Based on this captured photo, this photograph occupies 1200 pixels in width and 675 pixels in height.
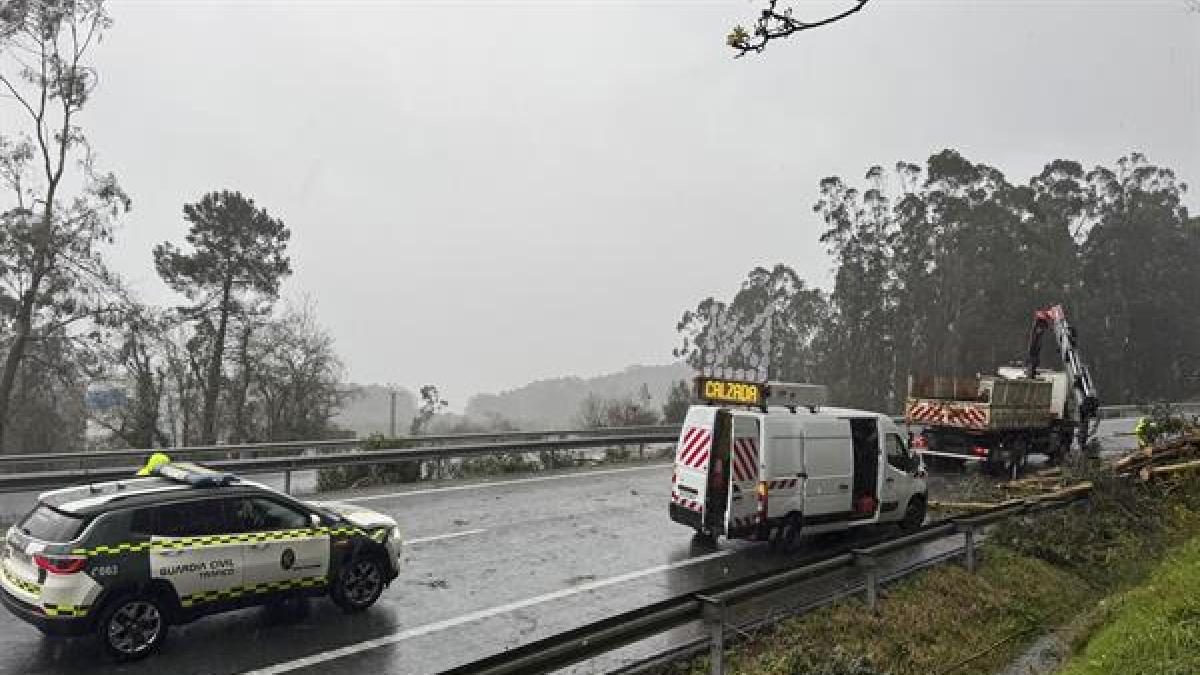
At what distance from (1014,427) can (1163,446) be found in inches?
164

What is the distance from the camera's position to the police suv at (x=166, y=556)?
6.80m

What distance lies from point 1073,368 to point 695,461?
17.1m

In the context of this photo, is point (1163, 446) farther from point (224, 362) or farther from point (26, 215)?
point (224, 362)

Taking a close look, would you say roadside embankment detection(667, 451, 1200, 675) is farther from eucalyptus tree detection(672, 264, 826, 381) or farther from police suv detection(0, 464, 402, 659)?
eucalyptus tree detection(672, 264, 826, 381)

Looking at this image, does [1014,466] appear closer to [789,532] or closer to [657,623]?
[789,532]

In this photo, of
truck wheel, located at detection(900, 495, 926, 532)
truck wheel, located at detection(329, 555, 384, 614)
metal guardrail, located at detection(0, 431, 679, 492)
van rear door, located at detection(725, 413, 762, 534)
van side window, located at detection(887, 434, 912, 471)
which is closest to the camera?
truck wheel, located at detection(329, 555, 384, 614)

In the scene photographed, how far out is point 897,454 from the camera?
13.0 m

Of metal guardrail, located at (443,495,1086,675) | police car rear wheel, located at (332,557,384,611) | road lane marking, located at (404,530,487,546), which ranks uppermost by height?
metal guardrail, located at (443,495,1086,675)

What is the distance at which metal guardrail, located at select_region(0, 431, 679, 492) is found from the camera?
1200cm

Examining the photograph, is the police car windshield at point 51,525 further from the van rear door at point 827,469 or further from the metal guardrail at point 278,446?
the van rear door at point 827,469

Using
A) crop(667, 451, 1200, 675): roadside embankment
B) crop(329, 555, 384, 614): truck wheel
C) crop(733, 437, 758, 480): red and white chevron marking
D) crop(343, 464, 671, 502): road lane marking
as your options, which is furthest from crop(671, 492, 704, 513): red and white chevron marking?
crop(343, 464, 671, 502): road lane marking

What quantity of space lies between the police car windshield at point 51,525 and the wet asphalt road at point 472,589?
1083mm

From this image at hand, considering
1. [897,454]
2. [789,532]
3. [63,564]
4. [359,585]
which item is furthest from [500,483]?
[63,564]

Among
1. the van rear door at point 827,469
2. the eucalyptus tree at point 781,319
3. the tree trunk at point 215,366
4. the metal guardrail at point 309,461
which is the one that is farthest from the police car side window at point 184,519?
the eucalyptus tree at point 781,319
